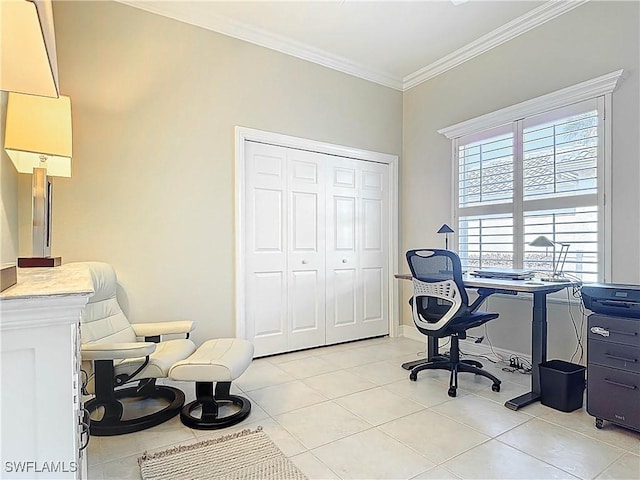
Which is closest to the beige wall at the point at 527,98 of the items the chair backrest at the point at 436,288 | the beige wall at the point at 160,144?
the chair backrest at the point at 436,288

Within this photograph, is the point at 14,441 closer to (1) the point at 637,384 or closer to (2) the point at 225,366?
(2) the point at 225,366

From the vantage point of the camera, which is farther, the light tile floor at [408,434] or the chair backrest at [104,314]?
the chair backrest at [104,314]

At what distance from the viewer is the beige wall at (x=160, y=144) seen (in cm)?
281

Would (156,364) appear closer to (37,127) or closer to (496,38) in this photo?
(37,127)

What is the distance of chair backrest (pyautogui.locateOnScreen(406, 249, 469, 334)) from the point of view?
9.00 feet

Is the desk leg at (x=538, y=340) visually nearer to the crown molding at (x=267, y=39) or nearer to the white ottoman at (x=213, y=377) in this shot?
the white ottoman at (x=213, y=377)

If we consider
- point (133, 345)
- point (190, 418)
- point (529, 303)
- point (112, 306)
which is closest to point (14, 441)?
point (133, 345)

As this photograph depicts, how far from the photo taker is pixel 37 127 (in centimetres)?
202

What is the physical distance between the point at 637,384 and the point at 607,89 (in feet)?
6.68

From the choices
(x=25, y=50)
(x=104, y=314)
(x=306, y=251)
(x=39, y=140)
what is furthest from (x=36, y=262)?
(x=306, y=251)

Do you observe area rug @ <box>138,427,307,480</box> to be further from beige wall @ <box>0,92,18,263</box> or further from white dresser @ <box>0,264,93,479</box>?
beige wall @ <box>0,92,18,263</box>

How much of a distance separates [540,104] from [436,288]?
5.89 ft

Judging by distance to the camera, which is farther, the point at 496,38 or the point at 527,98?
the point at 496,38

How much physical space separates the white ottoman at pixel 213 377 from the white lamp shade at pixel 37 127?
4.53 ft
